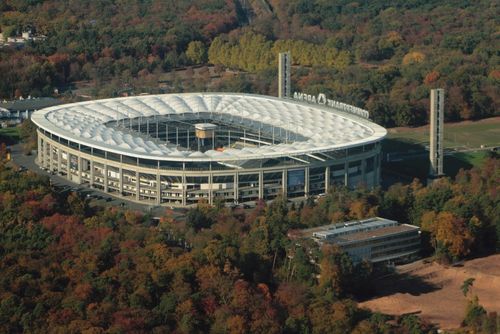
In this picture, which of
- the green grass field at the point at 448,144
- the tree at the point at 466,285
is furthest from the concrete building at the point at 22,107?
the tree at the point at 466,285

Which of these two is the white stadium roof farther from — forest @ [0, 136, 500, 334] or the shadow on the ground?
the shadow on the ground

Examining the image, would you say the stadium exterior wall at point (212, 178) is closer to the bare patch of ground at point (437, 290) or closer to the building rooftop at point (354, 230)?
the building rooftop at point (354, 230)

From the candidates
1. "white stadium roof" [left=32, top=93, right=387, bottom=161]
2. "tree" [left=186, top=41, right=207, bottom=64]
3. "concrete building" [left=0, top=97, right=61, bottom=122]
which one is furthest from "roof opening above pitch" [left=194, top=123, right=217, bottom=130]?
"tree" [left=186, top=41, right=207, bottom=64]

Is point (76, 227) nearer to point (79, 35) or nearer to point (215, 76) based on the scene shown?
point (215, 76)

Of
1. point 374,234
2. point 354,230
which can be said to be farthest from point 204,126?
point 374,234

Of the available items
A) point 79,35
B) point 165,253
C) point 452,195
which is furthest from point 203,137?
point 79,35
